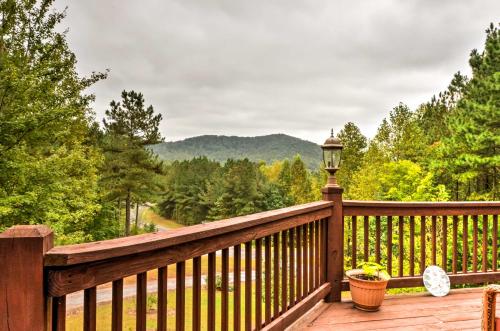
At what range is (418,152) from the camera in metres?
17.8

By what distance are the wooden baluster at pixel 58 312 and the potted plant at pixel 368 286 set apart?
248 centimetres

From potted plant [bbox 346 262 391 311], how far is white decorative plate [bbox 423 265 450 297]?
2.22ft

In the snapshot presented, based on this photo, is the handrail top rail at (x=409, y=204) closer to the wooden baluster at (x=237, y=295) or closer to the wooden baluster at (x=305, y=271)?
the wooden baluster at (x=305, y=271)

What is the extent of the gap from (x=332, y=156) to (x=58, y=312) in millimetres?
2644

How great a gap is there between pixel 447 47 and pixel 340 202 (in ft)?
33.4

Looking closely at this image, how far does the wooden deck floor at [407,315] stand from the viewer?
267 centimetres

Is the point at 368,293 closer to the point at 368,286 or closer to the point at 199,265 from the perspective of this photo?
the point at 368,286

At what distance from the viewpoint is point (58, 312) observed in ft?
3.47

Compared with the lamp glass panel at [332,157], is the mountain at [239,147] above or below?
above

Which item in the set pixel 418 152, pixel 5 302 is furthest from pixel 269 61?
pixel 5 302

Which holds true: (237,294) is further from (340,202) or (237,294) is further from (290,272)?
(340,202)

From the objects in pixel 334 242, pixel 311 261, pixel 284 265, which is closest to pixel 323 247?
pixel 334 242

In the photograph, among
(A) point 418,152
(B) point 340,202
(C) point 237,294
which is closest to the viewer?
(C) point 237,294

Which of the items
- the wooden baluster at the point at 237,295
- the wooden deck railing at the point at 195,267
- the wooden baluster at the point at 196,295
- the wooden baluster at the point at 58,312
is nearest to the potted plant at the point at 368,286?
the wooden deck railing at the point at 195,267
